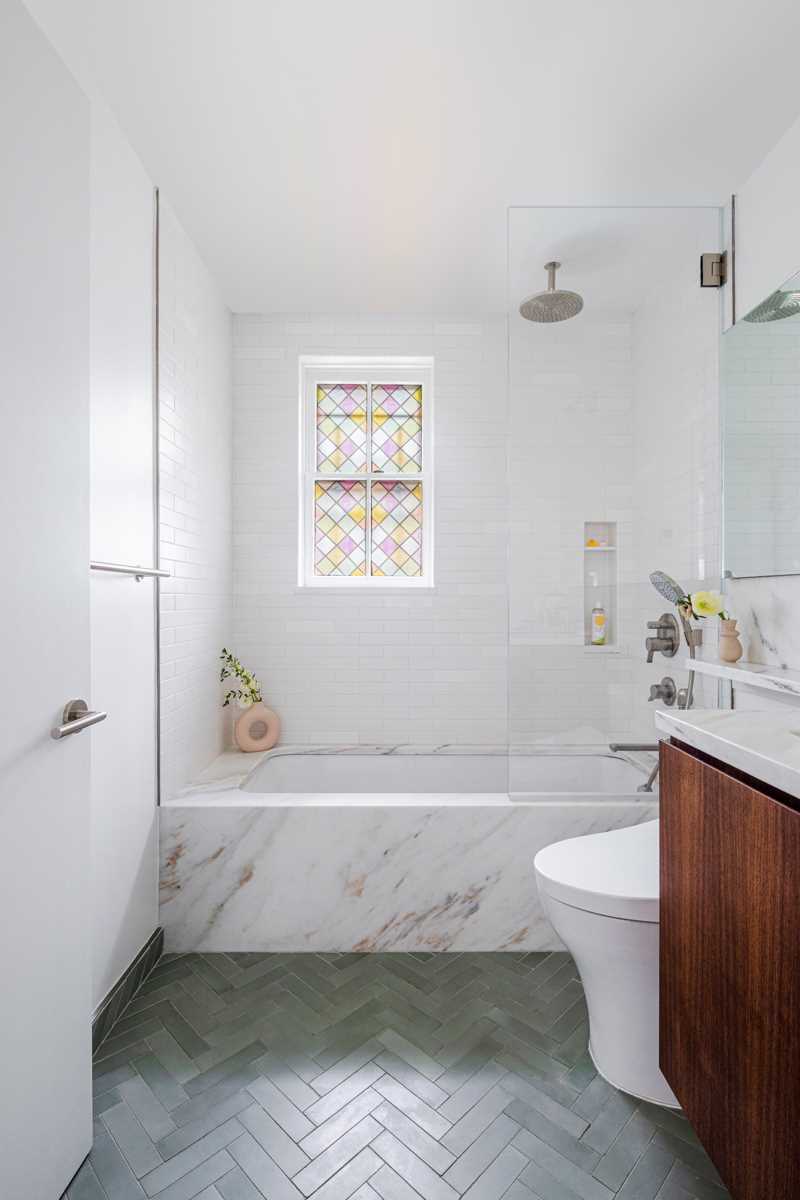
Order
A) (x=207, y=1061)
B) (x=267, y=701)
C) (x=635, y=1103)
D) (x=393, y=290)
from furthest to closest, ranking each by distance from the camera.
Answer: (x=267, y=701), (x=393, y=290), (x=207, y=1061), (x=635, y=1103)

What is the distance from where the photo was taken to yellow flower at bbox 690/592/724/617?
2.05 m

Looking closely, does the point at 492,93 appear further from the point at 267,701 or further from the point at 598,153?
the point at 267,701

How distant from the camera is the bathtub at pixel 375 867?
210cm

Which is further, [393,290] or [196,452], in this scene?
[393,290]

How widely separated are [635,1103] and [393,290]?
2.89 metres

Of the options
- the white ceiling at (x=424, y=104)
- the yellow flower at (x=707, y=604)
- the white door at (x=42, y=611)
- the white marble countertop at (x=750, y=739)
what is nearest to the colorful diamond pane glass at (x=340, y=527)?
the white ceiling at (x=424, y=104)

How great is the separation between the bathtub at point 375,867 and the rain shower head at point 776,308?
1406mm

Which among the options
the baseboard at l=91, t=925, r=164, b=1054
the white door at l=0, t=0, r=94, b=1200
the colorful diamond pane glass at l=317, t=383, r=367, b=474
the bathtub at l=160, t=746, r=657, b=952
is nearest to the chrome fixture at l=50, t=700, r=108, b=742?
the white door at l=0, t=0, r=94, b=1200

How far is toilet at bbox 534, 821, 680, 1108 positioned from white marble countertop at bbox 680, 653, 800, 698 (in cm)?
57

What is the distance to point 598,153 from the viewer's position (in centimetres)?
193

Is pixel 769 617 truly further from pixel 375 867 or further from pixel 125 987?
pixel 125 987

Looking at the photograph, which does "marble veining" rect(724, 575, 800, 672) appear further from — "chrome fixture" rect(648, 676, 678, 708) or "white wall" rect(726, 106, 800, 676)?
"chrome fixture" rect(648, 676, 678, 708)

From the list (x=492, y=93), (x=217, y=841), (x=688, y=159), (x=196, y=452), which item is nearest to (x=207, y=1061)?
(x=217, y=841)

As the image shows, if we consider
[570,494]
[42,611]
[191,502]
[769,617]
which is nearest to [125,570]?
[42,611]
